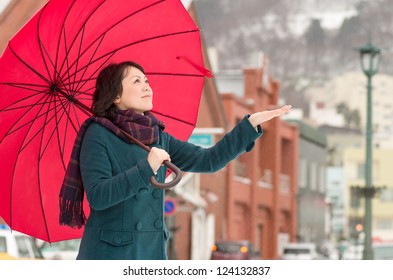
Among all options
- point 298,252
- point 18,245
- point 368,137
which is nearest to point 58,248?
point 368,137

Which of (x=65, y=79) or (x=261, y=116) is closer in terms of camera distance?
(x=261, y=116)

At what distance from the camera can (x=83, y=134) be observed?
10.6 ft

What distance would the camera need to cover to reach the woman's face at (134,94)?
10.8 ft

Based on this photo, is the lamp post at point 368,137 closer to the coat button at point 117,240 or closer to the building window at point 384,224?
the coat button at point 117,240

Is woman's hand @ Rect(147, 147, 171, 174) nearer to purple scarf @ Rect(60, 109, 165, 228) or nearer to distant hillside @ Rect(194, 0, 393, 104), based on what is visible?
purple scarf @ Rect(60, 109, 165, 228)

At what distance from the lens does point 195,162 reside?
3.39 metres

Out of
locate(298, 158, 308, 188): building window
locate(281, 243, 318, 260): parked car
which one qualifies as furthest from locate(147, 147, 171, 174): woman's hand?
locate(298, 158, 308, 188): building window

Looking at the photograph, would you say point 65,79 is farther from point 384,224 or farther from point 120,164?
point 384,224

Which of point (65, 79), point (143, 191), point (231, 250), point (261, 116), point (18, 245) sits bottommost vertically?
point (143, 191)

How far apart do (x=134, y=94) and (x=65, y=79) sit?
1.42ft

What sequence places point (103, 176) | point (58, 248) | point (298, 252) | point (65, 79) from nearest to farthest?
1. point (103, 176)
2. point (65, 79)
3. point (58, 248)
4. point (298, 252)

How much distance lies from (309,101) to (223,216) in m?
56.2

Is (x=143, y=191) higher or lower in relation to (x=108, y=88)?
lower

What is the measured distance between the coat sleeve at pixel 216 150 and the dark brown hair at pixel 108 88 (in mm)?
270
